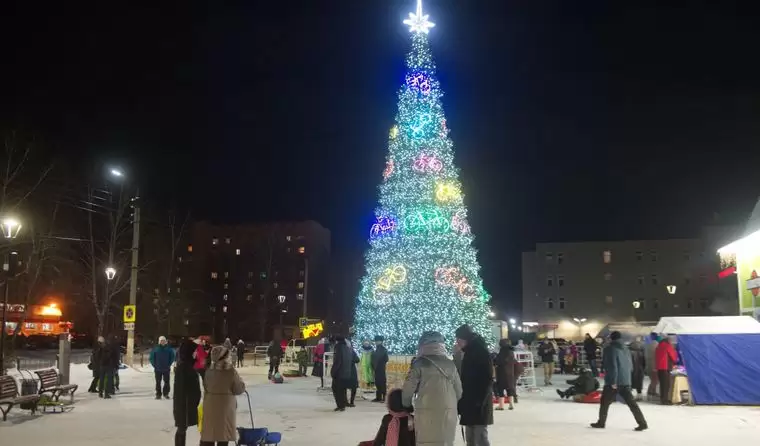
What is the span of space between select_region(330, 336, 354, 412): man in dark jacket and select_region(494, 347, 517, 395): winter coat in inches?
142

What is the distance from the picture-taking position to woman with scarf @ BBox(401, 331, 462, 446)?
5977mm

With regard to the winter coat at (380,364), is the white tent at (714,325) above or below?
above

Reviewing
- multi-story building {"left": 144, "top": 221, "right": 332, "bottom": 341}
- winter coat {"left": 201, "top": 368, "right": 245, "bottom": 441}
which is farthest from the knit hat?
multi-story building {"left": 144, "top": 221, "right": 332, "bottom": 341}

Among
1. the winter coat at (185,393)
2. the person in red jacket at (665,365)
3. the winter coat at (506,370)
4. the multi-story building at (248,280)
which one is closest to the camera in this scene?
the winter coat at (185,393)

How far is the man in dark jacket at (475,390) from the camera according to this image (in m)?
7.41

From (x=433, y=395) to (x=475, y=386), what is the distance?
1.54 metres

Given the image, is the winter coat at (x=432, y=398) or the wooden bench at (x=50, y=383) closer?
the winter coat at (x=432, y=398)

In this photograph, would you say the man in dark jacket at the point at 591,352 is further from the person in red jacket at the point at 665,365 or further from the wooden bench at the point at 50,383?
the wooden bench at the point at 50,383

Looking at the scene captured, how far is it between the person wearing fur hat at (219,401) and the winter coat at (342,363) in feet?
24.5

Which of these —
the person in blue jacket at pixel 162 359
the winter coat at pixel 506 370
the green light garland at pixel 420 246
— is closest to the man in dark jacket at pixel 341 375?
the winter coat at pixel 506 370

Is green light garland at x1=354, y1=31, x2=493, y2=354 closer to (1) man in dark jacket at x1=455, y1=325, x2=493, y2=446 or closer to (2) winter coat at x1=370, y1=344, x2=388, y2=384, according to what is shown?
(2) winter coat at x1=370, y1=344, x2=388, y2=384

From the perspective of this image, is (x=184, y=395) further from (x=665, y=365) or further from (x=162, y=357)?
(x=665, y=365)

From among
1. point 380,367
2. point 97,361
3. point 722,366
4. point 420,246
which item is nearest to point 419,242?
point 420,246

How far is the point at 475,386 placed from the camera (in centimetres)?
745
